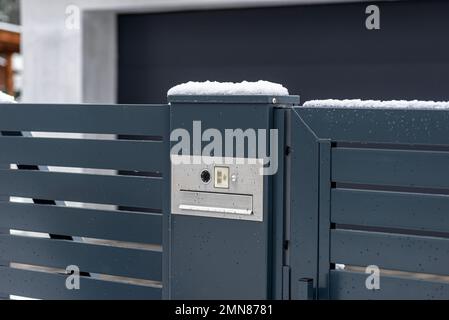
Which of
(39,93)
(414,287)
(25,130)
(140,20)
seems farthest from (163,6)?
(414,287)

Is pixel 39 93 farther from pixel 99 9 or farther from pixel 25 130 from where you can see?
pixel 25 130

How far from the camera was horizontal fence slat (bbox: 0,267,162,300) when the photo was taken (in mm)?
4383

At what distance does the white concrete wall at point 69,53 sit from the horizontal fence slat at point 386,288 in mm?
6991

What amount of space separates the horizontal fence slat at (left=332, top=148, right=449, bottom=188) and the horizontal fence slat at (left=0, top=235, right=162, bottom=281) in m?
1.09

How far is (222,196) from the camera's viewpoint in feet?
13.5

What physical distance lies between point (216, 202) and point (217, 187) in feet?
0.24

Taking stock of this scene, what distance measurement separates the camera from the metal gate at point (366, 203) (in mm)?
3676

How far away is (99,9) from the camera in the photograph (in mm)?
10336

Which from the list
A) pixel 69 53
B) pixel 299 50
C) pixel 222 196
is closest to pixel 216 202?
pixel 222 196

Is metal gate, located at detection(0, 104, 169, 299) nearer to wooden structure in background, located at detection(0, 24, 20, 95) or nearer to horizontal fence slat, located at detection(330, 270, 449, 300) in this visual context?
horizontal fence slat, located at detection(330, 270, 449, 300)

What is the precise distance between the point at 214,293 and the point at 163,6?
626cm

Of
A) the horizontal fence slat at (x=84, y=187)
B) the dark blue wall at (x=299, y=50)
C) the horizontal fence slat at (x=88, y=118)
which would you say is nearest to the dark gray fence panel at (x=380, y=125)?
the horizontal fence slat at (x=88, y=118)

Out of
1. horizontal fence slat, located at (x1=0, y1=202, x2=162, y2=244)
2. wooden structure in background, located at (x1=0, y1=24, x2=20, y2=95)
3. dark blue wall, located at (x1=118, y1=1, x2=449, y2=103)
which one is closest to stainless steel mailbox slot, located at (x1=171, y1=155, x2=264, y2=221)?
horizontal fence slat, located at (x1=0, y1=202, x2=162, y2=244)
